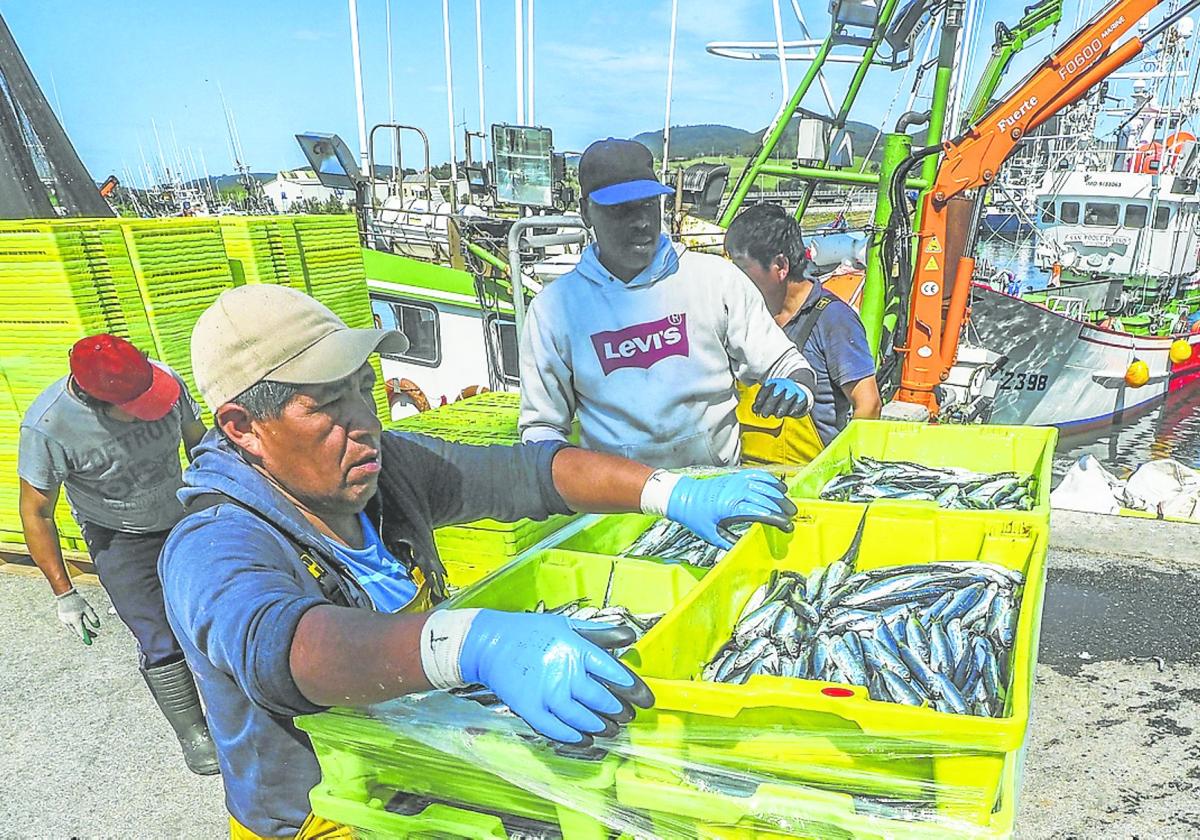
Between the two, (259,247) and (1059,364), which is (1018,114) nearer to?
(259,247)

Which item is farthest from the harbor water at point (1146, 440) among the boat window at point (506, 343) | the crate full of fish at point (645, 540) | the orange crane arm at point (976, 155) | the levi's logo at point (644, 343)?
the crate full of fish at point (645, 540)

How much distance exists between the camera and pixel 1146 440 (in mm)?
16047

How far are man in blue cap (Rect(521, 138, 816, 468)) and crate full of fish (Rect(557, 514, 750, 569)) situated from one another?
42cm

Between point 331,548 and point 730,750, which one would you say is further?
point 331,548

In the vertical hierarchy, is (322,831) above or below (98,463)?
below

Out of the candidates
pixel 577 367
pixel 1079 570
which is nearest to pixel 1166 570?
pixel 1079 570

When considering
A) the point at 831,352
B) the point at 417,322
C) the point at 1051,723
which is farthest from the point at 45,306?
the point at 1051,723

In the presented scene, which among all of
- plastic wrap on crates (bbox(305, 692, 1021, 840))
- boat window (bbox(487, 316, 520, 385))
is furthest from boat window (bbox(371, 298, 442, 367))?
plastic wrap on crates (bbox(305, 692, 1021, 840))

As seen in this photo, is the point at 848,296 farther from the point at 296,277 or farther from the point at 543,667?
the point at 543,667

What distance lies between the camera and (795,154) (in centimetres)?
862

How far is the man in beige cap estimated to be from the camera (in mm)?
1207

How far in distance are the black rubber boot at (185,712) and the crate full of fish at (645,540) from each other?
1826mm

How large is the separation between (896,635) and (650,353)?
151cm

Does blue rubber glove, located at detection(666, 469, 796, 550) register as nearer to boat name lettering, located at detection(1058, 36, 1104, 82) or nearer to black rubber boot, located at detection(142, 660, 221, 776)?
black rubber boot, located at detection(142, 660, 221, 776)
